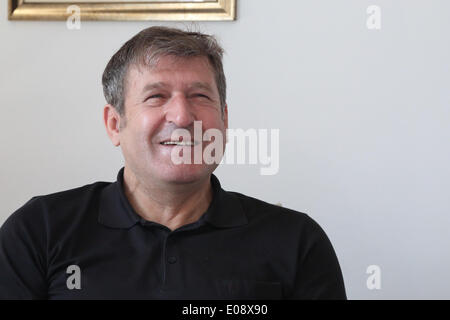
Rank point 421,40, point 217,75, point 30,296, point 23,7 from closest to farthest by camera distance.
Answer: point 30,296 < point 217,75 < point 421,40 < point 23,7

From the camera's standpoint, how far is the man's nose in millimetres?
1128

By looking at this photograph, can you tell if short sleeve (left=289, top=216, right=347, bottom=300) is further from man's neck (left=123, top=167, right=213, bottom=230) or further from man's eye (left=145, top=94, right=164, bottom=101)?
man's eye (left=145, top=94, right=164, bottom=101)

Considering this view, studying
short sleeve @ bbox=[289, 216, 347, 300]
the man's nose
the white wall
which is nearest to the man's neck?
the man's nose

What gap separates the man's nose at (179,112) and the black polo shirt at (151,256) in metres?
0.19

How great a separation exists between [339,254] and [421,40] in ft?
2.16

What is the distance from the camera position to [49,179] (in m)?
1.88

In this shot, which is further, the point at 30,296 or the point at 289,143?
the point at 289,143

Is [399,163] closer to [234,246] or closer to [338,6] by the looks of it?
[338,6]

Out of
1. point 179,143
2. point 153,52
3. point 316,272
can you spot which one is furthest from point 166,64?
point 316,272

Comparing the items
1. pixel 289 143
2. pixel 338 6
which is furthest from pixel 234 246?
pixel 338 6

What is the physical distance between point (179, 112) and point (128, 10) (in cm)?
79

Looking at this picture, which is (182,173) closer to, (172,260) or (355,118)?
(172,260)

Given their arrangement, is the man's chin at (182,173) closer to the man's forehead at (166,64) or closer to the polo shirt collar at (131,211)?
the polo shirt collar at (131,211)

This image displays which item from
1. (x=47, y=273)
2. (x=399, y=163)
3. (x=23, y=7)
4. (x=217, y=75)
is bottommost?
(x=47, y=273)
